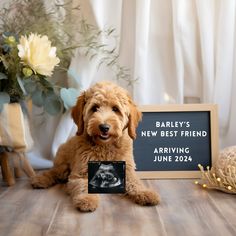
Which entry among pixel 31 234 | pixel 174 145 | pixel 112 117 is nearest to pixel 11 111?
pixel 112 117

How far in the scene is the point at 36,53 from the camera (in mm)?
1279

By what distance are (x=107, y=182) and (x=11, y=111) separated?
1.40 feet

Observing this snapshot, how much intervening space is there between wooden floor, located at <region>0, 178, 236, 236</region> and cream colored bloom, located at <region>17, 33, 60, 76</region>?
0.44 meters

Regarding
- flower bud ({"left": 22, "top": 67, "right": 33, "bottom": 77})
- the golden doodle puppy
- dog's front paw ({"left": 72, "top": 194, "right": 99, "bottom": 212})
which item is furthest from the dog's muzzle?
flower bud ({"left": 22, "top": 67, "right": 33, "bottom": 77})

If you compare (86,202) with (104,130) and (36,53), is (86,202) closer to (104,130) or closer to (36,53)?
(104,130)

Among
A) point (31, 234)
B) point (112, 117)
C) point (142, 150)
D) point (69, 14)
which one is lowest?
point (31, 234)

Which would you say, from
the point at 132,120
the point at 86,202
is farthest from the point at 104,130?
the point at 86,202

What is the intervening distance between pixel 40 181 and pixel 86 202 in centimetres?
32

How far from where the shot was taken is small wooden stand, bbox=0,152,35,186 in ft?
4.75

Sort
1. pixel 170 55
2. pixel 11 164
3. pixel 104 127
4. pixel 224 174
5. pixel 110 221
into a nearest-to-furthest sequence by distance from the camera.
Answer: pixel 110 221, pixel 104 127, pixel 224 174, pixel 11 164, pixel 170 55

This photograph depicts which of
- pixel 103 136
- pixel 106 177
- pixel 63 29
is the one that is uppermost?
pixel 63 29

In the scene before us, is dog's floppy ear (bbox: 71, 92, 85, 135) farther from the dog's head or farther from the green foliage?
the green foliage

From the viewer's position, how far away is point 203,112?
1521 millimetres

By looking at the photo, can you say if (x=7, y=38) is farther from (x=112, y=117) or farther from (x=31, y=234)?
(x=31, y=234)
